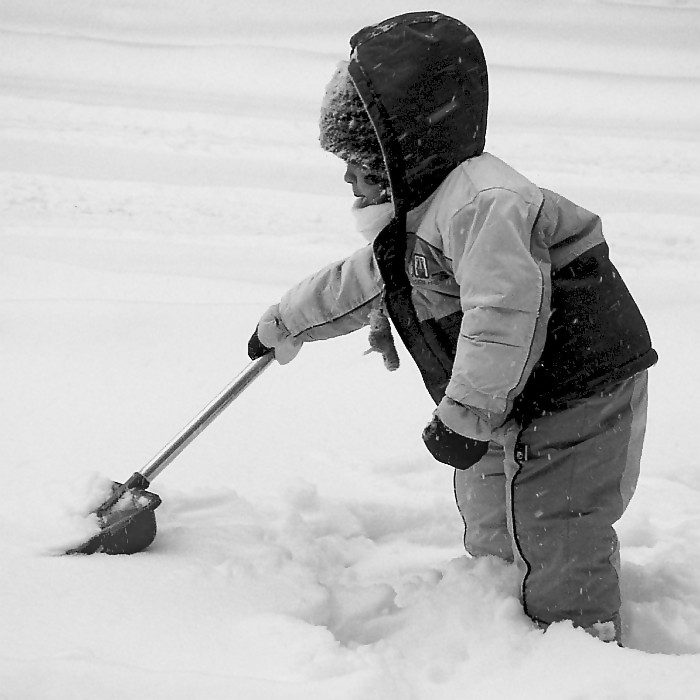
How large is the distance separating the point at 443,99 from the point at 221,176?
3446 millimetres

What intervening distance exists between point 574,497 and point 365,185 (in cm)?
67

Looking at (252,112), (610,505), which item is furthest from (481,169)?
(252,112)

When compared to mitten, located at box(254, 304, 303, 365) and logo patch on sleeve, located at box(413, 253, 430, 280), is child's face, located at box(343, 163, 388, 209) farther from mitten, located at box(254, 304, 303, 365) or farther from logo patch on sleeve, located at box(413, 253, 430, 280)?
mitten, located at box(254, 304, 303, 365)

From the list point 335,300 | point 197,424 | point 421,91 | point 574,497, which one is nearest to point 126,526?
point 197,424

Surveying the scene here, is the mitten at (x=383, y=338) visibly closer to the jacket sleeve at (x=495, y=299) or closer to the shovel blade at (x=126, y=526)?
the jacket sleeve at (x=495, y=299)

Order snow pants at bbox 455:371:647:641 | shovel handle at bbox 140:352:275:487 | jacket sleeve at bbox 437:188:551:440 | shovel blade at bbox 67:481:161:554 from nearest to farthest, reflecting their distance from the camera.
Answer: jacket sleeve at bbox 437:188:551:440 < snow pants at bbox 455:371:647:641 < shovel blade at bbox 67:481:161:554 < shovel handle at bbox 140:352:275:487

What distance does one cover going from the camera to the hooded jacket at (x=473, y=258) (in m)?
1.48

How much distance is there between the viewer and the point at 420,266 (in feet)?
5.26

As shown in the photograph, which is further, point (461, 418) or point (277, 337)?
point (277, 337)

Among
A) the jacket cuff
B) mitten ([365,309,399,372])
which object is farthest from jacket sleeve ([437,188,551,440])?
mitten ([365,309,399,372])

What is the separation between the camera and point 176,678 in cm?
137

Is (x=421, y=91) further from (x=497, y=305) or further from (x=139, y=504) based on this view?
(x=139, y=504)

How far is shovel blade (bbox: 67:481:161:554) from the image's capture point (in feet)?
5.98

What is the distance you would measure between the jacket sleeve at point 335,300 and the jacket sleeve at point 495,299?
395 mm
